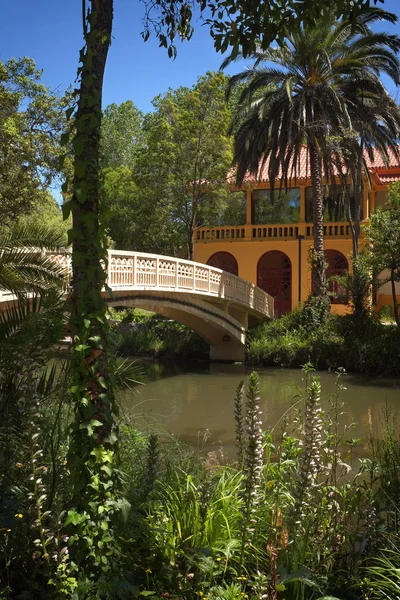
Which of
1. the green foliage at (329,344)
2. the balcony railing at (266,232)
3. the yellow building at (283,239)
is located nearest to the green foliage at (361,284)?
the green foliage at (329,344)

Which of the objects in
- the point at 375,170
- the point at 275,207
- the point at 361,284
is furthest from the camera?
the point at 275,207

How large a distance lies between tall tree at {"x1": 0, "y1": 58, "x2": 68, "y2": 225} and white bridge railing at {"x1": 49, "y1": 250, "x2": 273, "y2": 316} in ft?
9.51

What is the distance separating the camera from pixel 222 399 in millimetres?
17016

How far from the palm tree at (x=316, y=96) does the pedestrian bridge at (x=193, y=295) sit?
279 cm

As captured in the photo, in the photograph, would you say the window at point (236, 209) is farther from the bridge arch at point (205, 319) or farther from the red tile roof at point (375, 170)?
the bridge arch at point (205, 319)

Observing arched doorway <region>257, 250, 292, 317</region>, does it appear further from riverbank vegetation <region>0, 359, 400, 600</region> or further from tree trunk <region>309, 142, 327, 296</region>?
riverbank vegetation <region>0, 359, 400, 600</region>

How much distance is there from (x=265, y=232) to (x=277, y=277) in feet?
6.92

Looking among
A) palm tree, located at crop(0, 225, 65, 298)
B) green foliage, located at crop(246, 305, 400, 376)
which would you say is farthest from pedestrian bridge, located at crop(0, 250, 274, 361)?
palm tree, located at crop(0, 225, 65, 298)

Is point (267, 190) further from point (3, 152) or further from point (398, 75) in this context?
point (3, 152)

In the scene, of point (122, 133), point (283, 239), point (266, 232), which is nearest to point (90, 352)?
point (283, 239)

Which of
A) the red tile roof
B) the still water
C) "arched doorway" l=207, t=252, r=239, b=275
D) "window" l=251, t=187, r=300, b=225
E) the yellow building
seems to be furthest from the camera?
"arched doorway" l=207, t=252, r=239, b=275

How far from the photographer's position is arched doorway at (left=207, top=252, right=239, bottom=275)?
30.7 meters

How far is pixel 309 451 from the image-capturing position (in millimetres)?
3010

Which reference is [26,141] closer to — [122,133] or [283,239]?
[283,239]
